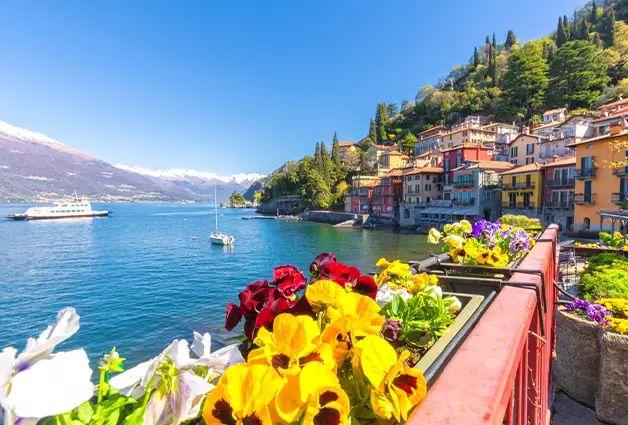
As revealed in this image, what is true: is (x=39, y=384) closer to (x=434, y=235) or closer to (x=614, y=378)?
(x=434, y=235)

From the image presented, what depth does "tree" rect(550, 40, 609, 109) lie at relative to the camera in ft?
182

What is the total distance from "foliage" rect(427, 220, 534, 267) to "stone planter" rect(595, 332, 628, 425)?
1.55 m

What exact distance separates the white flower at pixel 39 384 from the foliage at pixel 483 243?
9.10 ft

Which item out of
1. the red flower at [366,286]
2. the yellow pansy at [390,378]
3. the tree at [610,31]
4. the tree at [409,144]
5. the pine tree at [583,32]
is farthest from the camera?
the tree at [409,144]

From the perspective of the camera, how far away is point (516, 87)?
62.2m

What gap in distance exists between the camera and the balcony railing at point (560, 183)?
3139cm

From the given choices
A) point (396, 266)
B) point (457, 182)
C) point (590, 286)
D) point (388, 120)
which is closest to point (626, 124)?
point (457, 182)

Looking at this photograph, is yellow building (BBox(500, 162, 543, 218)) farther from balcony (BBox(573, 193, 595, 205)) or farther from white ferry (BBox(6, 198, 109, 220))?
white ferry (BBox(6, 198, 109, 220))

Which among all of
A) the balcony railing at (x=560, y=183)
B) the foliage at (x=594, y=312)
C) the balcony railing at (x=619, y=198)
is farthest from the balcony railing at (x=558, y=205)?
the foliage at (x=594, y=312)

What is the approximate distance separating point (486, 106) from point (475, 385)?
8220 cm

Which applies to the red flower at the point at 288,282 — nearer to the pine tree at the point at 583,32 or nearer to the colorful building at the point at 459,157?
the colorful building at the point at 459,157

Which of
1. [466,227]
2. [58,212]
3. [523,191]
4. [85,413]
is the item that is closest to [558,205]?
[523,191]

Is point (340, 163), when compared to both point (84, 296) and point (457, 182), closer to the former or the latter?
point (457, 182)

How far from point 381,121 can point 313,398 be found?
314 ft
